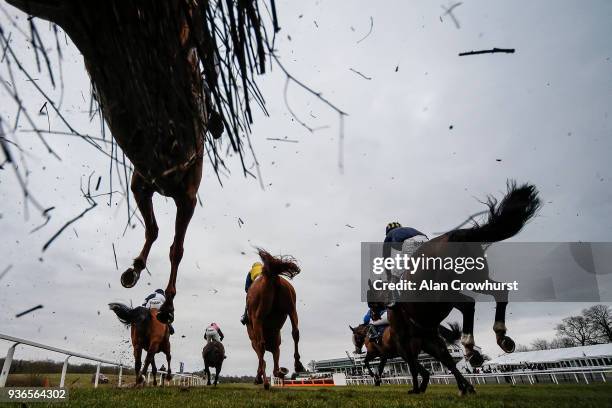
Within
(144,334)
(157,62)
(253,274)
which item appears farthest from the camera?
(144,334)

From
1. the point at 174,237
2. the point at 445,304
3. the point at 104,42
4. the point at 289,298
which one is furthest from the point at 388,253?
the point at 104,42

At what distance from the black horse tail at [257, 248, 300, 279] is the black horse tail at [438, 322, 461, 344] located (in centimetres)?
587

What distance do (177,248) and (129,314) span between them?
8305 mm

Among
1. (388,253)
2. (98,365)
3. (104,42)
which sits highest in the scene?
(388,253)

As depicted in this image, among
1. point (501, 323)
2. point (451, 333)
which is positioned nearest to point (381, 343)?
point (451, 333)

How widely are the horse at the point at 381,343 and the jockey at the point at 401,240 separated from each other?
12.3ft

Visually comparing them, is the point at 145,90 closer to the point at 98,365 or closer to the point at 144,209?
the point at 144,209

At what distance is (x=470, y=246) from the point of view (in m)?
5.73

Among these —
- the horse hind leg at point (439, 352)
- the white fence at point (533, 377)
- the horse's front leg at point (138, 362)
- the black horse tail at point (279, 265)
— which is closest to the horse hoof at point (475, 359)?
the horse hind leg at point (439, 352)

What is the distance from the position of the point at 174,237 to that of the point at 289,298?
6.04m

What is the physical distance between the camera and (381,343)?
1492cm

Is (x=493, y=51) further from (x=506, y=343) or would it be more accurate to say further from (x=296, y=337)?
(x=296, y=337)

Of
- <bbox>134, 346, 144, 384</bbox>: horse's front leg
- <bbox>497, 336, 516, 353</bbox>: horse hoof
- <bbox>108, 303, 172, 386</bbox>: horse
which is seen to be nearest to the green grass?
<bbox>497, 336, 516, 353</bbox>: horse hoof

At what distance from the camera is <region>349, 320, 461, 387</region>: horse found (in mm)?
11250
